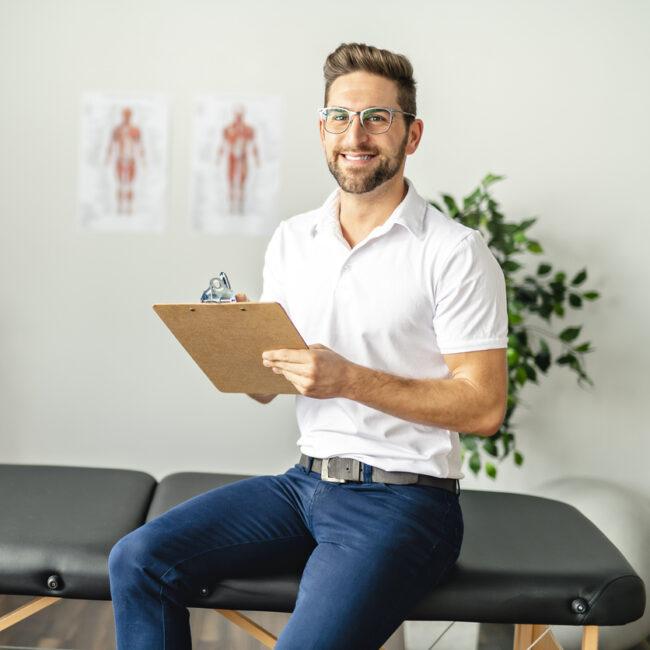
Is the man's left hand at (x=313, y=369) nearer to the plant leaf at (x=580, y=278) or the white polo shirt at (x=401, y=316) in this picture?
the white polo shirt at (x=401, y=316)

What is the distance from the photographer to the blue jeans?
1.28 meters

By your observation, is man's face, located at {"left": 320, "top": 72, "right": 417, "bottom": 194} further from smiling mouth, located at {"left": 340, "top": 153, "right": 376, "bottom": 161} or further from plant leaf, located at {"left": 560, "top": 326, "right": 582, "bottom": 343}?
plant leaf, located at {"left": 560, "top": 326, "right": 582, "bottom": 343}

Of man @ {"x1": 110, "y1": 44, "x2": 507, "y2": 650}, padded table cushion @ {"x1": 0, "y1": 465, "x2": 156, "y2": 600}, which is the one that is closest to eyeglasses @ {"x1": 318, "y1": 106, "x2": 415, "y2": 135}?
man @ {"x1": 110, "y1": 44, "x2": 507, "y2": 650}

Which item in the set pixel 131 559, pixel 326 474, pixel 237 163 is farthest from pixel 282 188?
pixel 131 559

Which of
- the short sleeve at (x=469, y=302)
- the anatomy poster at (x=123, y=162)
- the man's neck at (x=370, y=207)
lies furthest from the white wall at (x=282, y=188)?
the short sleeve at (x=469, y=302)

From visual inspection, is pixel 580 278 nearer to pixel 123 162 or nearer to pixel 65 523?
pixel 123 162

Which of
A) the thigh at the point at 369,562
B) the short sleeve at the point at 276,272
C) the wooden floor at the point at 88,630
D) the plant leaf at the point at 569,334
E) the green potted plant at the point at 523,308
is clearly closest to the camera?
the thigh at the point at 369,562

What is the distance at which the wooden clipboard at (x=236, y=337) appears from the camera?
1312 millimetres

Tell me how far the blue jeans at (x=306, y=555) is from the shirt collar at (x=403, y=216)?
52cm

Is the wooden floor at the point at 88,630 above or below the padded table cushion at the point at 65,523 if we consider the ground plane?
below

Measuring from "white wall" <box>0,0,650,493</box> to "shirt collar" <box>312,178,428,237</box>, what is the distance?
1.01 metres

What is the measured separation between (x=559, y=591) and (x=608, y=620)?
0.12 metres

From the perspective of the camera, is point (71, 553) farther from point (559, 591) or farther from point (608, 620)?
point (608, 620)

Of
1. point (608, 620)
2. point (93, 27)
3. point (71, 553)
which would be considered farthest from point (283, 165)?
point (608, 620)
